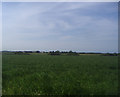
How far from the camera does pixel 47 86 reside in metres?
4.50

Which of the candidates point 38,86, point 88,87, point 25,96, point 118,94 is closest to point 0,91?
point 25,96

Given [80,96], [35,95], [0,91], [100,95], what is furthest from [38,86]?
[100,95]

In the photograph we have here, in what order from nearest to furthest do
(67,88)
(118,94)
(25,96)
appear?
1. (25,96)
2. (118,94)
3. (67,88)

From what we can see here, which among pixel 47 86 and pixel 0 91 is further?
pixel 47 86

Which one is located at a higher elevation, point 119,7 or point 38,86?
point 119,7

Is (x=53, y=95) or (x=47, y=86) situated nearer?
(x=53, y=95)

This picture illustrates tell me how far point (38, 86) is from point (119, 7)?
3494mm

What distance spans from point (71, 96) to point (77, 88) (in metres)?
0.57

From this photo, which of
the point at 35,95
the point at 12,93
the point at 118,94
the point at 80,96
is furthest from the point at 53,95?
the point at 118,94

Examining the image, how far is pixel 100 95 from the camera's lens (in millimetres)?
3865

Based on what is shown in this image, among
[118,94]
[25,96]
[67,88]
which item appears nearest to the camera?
[25,96]

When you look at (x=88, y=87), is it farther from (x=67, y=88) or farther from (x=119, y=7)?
(x=119, y=7)

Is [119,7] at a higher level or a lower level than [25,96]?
higher

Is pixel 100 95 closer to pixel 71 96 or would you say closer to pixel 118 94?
pixel 118 94
